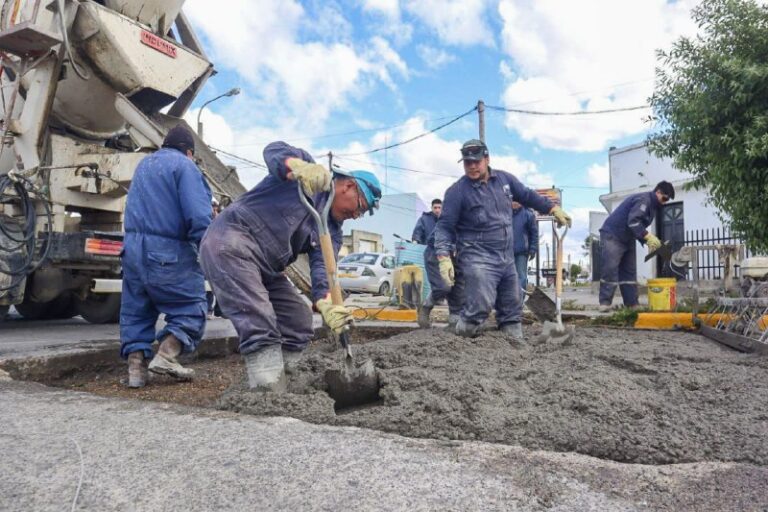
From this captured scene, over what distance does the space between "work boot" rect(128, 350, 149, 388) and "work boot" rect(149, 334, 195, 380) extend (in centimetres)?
11

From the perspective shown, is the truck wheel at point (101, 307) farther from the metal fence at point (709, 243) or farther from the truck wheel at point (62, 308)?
the metal fence at point (709, 243)

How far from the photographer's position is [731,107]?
6.49m

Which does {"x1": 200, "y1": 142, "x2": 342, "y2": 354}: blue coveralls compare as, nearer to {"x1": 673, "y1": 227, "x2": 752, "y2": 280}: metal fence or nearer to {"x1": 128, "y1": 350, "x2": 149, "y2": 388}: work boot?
{"x1": 128, "y1": 350, "x2": 149, "y2": 388}: work boot

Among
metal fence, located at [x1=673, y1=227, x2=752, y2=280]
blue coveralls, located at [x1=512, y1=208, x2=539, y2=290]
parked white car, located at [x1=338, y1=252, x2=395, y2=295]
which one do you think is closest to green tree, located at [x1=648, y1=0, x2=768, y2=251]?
blue coveralls, located at [x1=512, y1=208, x2=539, y2=290]

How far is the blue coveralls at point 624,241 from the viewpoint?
703 centimetres

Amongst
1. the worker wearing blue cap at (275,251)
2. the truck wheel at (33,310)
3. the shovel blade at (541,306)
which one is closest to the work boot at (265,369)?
the worker wearing blue cap at (275,251)

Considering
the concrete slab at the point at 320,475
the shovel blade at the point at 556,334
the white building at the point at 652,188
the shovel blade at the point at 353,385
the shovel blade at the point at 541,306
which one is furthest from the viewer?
the white building at the point at 652,188

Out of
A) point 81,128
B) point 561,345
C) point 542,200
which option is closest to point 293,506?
point 561,345

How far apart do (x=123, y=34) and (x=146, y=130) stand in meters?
0.94

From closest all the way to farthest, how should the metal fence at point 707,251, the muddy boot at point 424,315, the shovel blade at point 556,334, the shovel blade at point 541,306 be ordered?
the shovel blade at point 556,334
the muddy boot at point 424,315
the shovel blade at point 541,306
the metal fence at point 707,251

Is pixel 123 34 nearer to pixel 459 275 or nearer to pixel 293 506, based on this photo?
pixel 459 275

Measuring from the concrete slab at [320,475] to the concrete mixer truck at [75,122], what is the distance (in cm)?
436

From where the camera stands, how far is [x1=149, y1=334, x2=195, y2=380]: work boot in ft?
10.5

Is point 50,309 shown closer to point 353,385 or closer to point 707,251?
point 353,385
